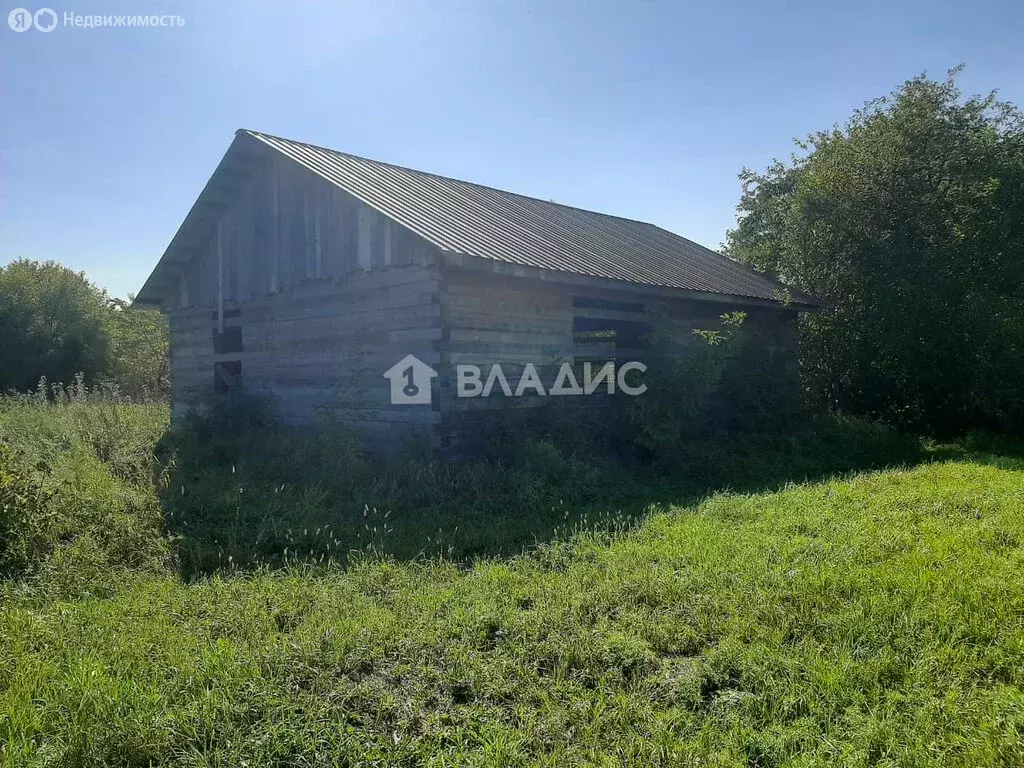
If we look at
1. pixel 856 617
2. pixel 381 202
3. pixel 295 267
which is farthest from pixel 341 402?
pixel 856 617

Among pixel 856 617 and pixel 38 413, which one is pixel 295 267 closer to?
pixel 38 413

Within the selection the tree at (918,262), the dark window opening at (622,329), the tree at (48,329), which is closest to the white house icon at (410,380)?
the dark window opening at (622,329)

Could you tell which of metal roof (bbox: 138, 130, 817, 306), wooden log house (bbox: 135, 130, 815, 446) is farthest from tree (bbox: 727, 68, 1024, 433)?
wooden log house (bbox: 135, 130, 815, 446)

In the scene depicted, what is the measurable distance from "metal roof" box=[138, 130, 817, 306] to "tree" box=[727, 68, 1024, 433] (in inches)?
56.2

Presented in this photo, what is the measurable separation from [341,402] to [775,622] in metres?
7.54

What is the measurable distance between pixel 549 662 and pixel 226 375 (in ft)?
34.8

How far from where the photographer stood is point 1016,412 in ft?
43.7

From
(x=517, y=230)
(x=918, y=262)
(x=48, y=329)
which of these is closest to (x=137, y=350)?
(x=48, y=329)

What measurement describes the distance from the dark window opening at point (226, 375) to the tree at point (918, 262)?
512 inches

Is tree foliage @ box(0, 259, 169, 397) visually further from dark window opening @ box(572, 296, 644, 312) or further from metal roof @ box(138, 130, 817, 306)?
dark window opening @ box(572, 296, 644, 312)

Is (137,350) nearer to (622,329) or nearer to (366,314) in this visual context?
(366,314)

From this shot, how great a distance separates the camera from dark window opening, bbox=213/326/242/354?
12.6 m

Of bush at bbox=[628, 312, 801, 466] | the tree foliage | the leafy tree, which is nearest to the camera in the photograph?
bush at bbox=[628, 312, 801, 466]

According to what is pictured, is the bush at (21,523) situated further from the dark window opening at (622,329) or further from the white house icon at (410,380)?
the dark window opening at (622,329)
